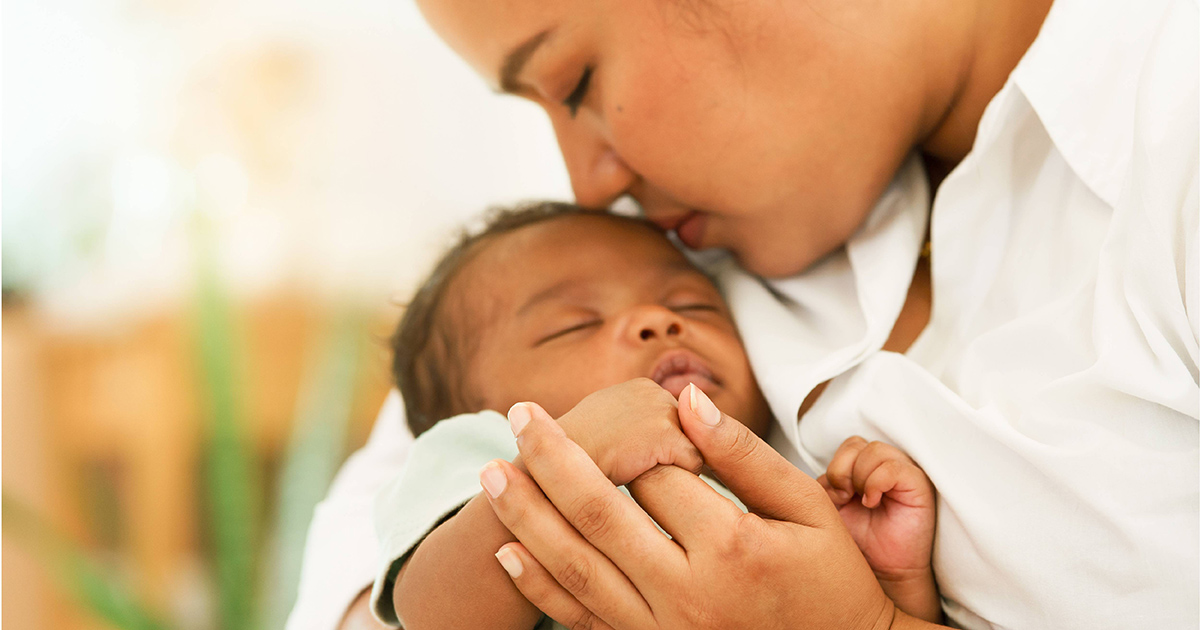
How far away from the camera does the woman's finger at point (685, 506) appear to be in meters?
0.55

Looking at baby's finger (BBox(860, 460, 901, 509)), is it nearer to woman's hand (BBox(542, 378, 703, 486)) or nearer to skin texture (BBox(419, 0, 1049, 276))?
woman's hand (BBox(542, 378, 703, 486))

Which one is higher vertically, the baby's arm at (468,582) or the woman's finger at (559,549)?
the woman's finger at (559,549)

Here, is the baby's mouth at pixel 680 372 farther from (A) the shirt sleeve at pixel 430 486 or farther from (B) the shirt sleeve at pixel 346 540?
(B) the shirt sleeve at pixel 346 540

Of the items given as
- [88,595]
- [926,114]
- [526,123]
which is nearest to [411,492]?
[926,114]

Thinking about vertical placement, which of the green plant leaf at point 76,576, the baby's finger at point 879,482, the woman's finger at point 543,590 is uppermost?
the woman's finger at point 543,590

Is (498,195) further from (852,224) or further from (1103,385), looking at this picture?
(1103,385)

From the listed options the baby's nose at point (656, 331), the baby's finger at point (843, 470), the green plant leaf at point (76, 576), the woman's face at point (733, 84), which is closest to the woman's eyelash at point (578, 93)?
the woman's face at point (733, 84)

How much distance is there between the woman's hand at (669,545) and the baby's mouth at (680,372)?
261 mm

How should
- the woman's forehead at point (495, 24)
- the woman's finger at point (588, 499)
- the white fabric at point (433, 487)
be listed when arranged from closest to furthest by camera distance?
the woman's finger at point (588, 499)
the white fabric at point (433, 487)
the woman's forehead at point (495, 24)

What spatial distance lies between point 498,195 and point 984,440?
1643mm

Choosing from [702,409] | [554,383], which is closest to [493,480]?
[702,409]

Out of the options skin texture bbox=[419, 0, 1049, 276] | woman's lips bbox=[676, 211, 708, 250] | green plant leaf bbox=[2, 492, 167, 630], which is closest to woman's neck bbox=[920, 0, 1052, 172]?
skin texture bbox=[419, 0, 1049, 276]

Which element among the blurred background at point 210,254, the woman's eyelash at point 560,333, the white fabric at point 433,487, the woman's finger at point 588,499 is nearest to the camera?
the woman's finger at point 588,499

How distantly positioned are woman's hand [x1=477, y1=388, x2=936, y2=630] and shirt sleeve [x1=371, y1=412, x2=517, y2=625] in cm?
12
